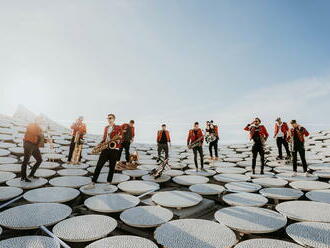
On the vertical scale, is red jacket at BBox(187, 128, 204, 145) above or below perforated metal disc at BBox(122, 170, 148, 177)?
above

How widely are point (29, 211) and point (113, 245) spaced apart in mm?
1868

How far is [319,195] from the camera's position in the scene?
470 cm

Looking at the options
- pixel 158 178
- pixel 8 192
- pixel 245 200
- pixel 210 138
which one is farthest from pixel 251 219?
pixel 210 138

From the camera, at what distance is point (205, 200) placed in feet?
16.0

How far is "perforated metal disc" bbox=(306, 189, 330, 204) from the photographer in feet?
14.6

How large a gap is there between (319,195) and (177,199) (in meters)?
2.96

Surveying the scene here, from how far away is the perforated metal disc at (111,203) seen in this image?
3996 mm

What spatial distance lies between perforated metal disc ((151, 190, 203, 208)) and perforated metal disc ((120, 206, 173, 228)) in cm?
32

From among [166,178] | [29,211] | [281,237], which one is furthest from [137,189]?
[281,237]

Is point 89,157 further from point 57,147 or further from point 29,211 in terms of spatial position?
point 29,211

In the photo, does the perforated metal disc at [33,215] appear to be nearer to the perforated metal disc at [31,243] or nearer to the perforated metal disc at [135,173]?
the perforated metal disc at [31,243]

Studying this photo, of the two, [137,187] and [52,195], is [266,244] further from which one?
[52,195]

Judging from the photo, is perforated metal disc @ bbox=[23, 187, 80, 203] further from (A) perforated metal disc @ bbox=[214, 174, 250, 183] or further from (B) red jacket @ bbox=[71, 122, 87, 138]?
(B) red jacket @ bbox=[71, 122, 87, 138]

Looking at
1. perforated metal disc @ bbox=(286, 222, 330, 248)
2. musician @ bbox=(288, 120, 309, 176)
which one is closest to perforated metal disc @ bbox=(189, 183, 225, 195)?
perforated metal disc @ bbox=(286, 222, 330, 248)
